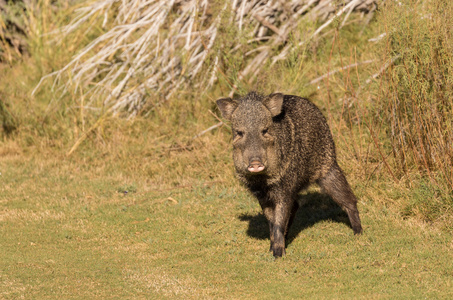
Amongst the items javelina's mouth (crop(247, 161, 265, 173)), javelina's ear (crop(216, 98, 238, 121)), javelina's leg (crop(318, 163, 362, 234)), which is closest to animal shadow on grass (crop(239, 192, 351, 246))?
javelina's leg (crop(318, 163, 362, 234))

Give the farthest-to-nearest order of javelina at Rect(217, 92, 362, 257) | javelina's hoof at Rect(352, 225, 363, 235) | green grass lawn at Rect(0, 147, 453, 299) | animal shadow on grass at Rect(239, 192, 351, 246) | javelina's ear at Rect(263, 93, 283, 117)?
animal shadow on grass at Rect(239, 192, 351, 246) < javelina's hoof at Rect(352, 225, 363, 235) < javelina's ear at Rect(263, 93, 283, 117) < javelina at Rect(217, 92, 362, 257) < green grass lawn at Rect(0, 147, 453, 299)

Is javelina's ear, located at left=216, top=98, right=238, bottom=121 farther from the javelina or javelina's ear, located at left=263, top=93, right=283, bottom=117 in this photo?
javelina's ear, located at left=263, top=93, right=283, bottom=117

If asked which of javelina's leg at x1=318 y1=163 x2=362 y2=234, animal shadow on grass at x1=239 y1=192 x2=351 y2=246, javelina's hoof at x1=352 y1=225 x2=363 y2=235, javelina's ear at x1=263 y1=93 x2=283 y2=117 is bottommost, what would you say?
animal shadow on grass at x1=239 y1=192 x2=351 y2=246

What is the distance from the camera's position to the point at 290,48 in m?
8.66

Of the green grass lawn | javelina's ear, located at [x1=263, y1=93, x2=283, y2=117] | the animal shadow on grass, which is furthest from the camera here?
the animal shadow on grass

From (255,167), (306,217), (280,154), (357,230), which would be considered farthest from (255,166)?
(306,217)

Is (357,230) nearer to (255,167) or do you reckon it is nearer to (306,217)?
(306,217)

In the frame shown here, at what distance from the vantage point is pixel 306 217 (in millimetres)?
6508

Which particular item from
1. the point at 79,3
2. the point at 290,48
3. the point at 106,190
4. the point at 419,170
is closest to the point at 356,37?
the point at 290,48

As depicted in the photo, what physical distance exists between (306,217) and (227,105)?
1.83 meters

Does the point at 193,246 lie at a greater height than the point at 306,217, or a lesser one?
greater

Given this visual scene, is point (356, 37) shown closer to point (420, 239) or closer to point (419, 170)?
point (419, 170)

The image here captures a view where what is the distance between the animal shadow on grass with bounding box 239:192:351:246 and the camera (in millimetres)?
6059

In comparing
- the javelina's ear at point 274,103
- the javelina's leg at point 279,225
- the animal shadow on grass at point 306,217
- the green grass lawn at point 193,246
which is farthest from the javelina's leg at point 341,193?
the javelina's ear at point 274,103
